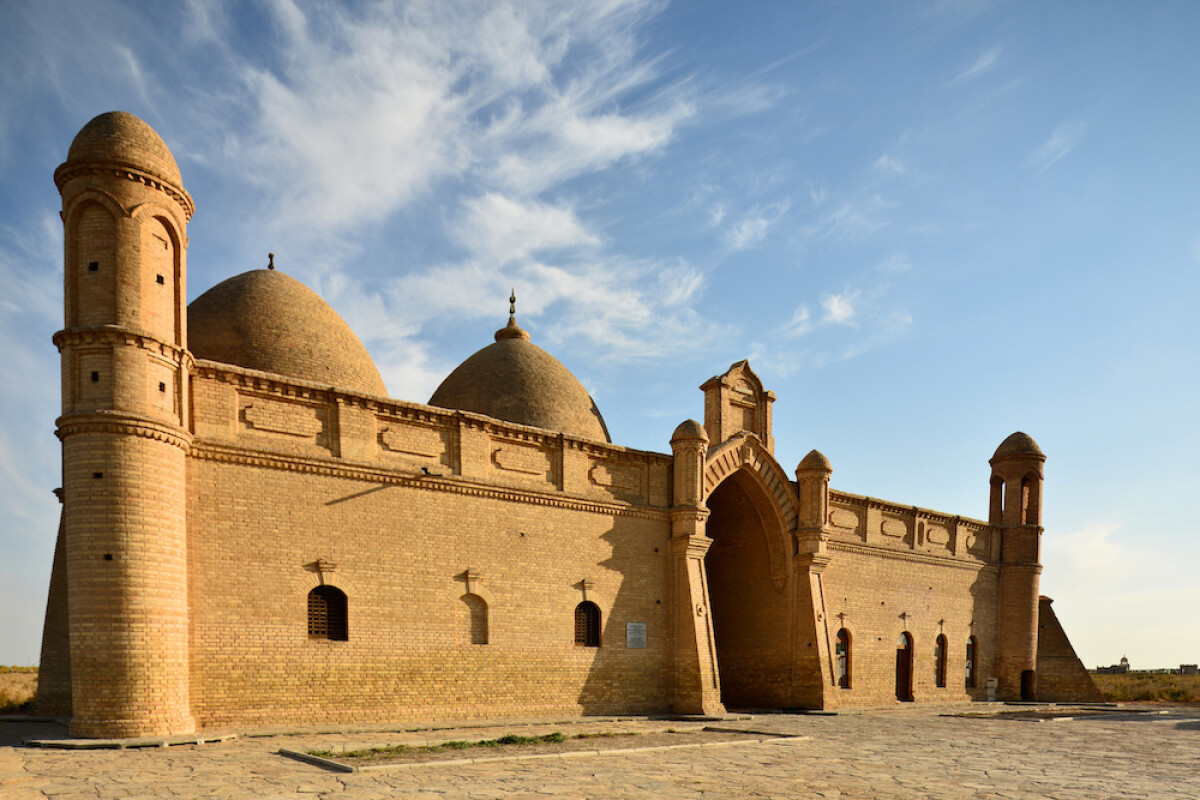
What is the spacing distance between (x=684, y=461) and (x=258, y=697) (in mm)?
9942

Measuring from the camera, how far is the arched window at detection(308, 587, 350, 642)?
1398 centimetres

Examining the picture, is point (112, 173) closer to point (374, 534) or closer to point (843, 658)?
point (374, 534)

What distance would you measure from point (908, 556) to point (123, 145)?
72.5 feet

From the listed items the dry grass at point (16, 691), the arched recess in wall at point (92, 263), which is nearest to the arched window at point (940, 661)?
the dry grass at point (16, 691)

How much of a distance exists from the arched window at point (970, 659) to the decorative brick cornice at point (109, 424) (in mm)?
24149

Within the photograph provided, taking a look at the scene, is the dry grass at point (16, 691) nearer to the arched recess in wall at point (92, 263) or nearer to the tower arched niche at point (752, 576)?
the arched recess in wall at point (92, 263)

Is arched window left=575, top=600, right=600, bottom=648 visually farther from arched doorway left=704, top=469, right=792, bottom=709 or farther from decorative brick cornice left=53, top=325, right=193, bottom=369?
decorative brick cornice left=53, top=325, right=193, bottom=369

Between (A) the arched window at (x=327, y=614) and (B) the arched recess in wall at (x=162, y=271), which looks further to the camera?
(A) the arched window at (x=327, y=614)

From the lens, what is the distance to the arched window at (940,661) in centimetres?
2558

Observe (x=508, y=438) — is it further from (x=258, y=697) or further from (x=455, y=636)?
(x=258, y=697)

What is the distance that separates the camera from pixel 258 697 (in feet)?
42.8

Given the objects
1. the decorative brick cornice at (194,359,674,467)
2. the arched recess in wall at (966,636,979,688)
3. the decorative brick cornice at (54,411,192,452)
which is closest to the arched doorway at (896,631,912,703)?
the arched recess in wall at (966,636,979,688)

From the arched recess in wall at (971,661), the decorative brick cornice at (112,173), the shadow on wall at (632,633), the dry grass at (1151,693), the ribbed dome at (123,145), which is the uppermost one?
the ribbed dome at (123,145)

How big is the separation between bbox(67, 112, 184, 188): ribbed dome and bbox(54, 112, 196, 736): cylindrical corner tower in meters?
0.02
